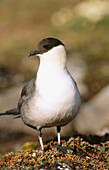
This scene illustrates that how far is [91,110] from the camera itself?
8.40 m

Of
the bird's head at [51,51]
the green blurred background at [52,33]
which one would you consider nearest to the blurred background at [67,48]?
the green blurred background at [52,33]

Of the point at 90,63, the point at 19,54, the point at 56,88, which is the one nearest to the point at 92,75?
the point at 90,63

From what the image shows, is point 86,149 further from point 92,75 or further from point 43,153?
point 92,75

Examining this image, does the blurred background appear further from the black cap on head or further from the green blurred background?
the black cap on head

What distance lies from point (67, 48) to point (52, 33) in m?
2.42

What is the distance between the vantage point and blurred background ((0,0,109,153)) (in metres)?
8.34

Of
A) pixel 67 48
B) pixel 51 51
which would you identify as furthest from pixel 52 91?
pixel 67 48

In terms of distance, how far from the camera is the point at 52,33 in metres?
15.5

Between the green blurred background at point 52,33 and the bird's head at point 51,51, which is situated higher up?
the green blurred background at point 52,33

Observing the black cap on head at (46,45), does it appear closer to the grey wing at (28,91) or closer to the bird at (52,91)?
the bird at (52,91)

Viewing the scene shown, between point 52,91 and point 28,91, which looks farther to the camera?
point 28,91

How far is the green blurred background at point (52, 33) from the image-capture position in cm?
1106

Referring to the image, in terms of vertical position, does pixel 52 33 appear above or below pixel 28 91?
above

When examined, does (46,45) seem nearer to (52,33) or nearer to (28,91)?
(28,91)
